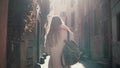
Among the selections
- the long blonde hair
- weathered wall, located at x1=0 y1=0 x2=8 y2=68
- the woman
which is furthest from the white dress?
weathered wall, located at x1=0 y1=0 x2=8 y2=68

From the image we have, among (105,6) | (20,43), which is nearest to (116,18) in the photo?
(105,6)

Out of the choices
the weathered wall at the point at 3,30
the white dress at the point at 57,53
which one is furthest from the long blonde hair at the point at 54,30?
the weathered wall at the point at 3,30

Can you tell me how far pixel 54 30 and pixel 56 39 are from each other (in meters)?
0.22

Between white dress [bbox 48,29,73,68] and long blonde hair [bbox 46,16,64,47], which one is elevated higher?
long blonde hair [bbox 46,16,64,47]

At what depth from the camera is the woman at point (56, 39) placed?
6066 millimetres

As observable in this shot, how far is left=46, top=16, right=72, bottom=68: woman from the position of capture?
607cm

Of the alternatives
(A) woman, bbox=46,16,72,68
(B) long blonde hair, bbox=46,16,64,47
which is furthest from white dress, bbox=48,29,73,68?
(B) long blonde hair, bbox=46,16,64,47

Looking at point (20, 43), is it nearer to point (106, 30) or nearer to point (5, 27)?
point (5, 27)

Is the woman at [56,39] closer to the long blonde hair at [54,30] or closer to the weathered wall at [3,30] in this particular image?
the long blonde hair at [54,30]

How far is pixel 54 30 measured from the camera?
20.0 ft

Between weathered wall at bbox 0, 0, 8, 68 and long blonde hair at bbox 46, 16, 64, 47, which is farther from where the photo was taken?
weathered wall at bbox 0, 0, 8, 68

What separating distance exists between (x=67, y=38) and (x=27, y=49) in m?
4.49

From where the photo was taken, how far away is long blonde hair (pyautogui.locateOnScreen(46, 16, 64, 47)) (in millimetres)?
6066

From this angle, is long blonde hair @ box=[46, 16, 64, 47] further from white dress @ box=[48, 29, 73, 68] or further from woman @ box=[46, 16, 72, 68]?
white dress @ box=[48, 29, 73, 68]
